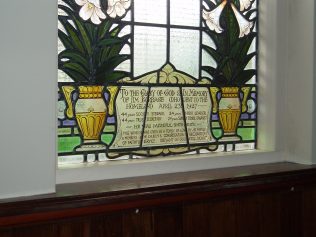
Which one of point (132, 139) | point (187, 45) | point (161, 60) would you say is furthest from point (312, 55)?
point (132, 139)

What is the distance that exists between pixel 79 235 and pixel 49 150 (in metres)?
0.32

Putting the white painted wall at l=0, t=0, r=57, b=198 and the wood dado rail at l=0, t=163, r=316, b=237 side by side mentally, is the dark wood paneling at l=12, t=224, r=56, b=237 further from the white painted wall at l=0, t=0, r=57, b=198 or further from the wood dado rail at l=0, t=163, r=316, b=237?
the white painted wall at l=0, t=0, r=57, b=198

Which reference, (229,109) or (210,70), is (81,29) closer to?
(210,70)

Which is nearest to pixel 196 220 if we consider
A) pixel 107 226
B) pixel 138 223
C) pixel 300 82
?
pixel 138 223

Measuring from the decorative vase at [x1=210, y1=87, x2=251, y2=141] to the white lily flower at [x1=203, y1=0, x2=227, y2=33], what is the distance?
29 cm

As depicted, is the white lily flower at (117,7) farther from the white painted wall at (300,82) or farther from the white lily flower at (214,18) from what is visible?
the white painted wall at (300,82)

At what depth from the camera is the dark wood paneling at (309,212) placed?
1972mm

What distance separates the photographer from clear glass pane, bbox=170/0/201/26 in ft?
6.05

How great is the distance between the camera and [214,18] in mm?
1951

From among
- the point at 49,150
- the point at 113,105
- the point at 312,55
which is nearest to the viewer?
the point at 49,150

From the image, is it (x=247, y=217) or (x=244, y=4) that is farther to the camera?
(x=244, y=4)

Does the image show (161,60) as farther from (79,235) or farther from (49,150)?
(79,235)

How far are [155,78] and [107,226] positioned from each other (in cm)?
68

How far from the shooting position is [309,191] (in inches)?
77.9
